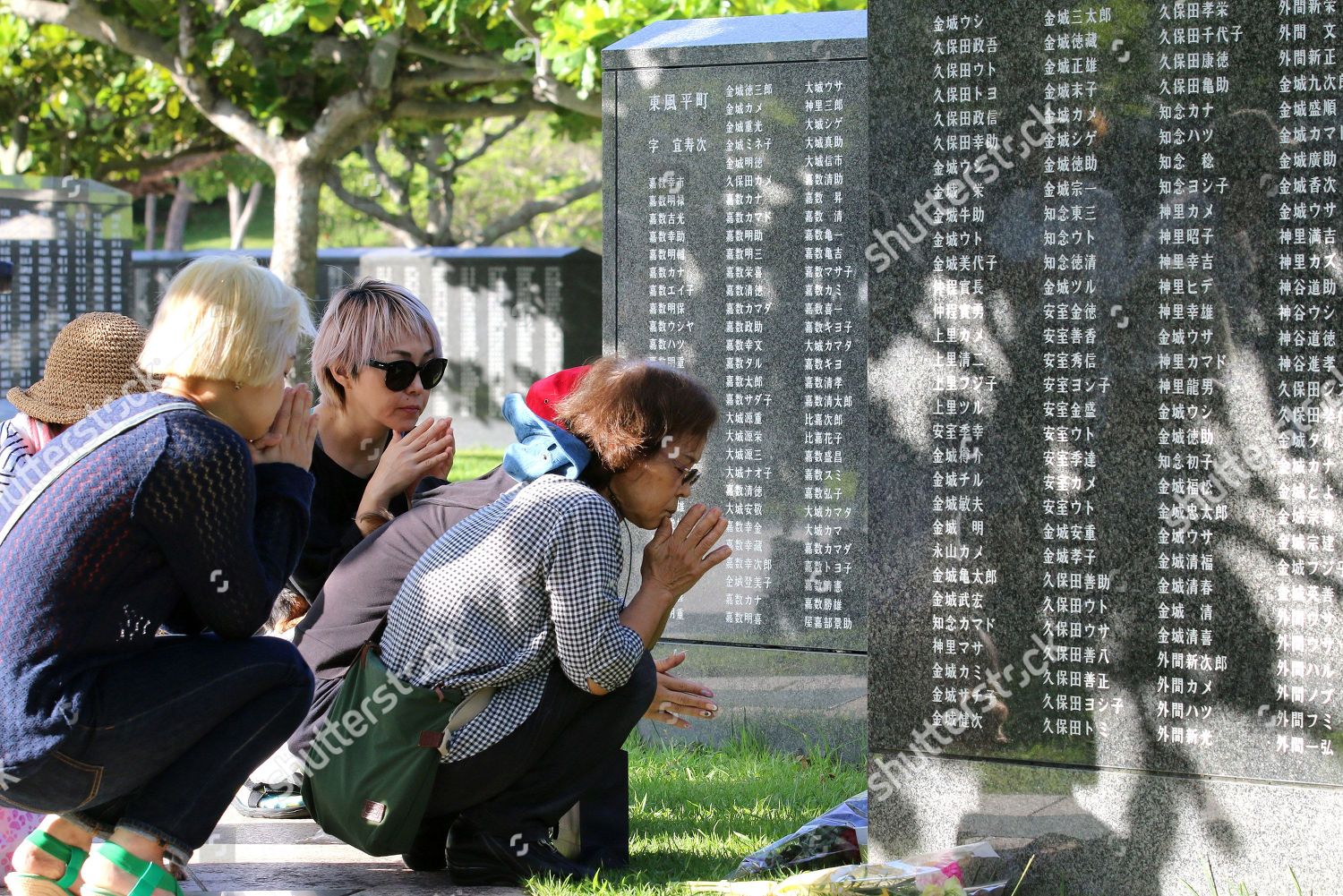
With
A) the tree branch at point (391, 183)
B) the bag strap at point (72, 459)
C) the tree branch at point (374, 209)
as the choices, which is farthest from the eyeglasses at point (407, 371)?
the tree branch at point (391, 183)

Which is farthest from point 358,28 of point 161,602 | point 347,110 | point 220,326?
point 161,602

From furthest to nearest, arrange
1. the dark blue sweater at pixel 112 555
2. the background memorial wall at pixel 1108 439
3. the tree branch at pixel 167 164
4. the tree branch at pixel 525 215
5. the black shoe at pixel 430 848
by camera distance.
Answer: the tree branch at pixel 525 215 → the tree branch at pixel 167 164 → the black shoe at pixel 430 848 → the background memorial wall at pixel 1108 439 → the dark blue sweater at pixel 112 555

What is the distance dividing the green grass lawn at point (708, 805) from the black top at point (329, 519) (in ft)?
3.74

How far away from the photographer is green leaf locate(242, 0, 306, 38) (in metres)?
9.08

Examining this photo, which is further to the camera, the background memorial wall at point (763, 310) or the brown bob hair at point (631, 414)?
the background memorial wall at point (763, 310)

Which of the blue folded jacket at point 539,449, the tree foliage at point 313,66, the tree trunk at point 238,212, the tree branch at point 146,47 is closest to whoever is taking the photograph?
the blue folded jacket at point 539,449

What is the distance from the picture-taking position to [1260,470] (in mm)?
3152

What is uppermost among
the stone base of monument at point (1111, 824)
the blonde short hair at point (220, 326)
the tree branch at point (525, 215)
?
the tree branch at point (525, 215)

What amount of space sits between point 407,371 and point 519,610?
1.16 meters

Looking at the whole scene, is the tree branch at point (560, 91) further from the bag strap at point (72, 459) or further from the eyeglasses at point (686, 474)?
the bag strap at point (72, 459)

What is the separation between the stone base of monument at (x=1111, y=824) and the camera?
10.3 feet

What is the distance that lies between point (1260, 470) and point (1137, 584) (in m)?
0.36

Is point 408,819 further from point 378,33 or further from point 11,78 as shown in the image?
point 11,78

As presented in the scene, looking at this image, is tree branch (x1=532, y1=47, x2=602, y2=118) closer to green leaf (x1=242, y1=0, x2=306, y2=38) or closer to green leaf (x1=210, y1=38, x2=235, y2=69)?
green leaf (x1=242, y1=0, x2=306, y2=38)
